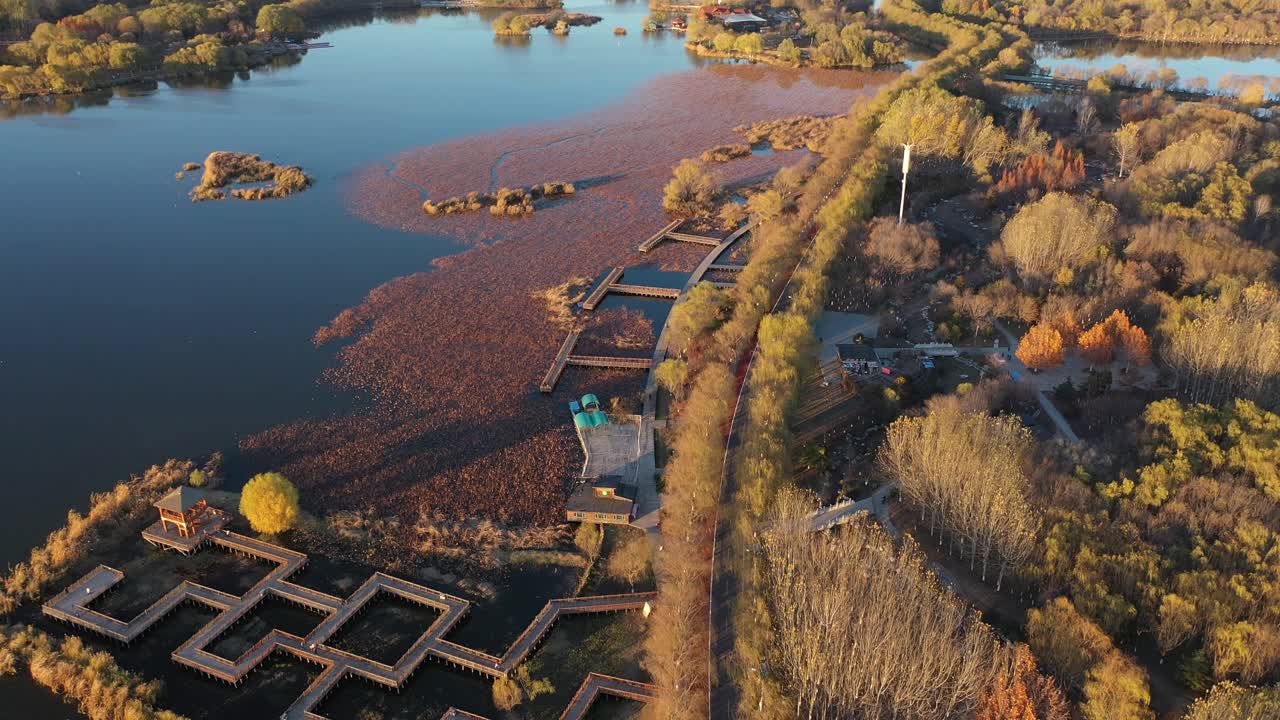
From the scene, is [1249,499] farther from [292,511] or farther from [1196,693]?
[292,511]

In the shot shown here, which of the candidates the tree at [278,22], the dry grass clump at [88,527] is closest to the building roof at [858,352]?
the dry grass clump at [88,527]

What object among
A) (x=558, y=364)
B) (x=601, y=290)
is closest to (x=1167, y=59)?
(x=601, y=290)

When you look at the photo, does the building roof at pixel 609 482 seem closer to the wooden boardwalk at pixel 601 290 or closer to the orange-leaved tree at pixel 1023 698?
the orange-leaved tree at pixel 1023 698

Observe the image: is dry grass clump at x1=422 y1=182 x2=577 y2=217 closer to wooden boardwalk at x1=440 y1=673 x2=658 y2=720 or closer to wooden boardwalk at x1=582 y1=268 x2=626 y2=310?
wooden boardwalk at x1=582 y1=268 x2=626 y2=310

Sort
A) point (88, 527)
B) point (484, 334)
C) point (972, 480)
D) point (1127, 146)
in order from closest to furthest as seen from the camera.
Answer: point (972, 480), point (88, 527), point (484, 334), point (1127, 146)

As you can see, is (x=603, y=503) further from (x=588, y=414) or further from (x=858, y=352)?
(x=858, y=352)
